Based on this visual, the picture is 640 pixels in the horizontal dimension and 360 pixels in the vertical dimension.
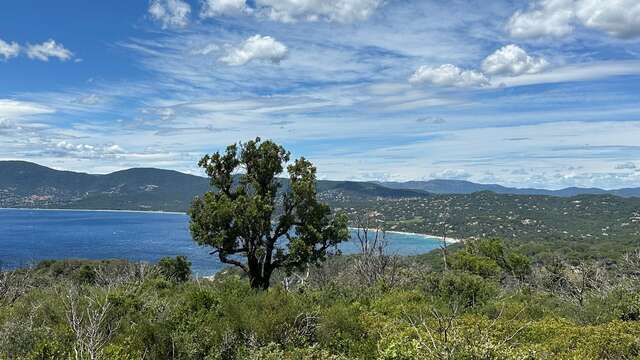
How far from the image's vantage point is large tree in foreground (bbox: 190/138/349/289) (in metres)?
27.0

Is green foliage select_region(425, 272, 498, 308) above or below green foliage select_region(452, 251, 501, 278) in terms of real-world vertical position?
above

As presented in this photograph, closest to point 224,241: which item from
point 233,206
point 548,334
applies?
point 233,206

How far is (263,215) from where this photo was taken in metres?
26.6

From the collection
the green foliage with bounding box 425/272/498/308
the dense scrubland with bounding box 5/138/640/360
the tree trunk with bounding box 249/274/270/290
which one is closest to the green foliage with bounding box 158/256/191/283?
the dense scrubland with bounding box 5/138/640/360

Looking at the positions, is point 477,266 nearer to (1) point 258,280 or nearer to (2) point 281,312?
(1) point 258,280

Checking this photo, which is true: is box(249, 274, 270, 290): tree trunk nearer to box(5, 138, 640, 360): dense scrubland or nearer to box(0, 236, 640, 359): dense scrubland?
box(5, 138, 640, 360): dense scrubland

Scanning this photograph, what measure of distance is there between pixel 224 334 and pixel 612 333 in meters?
12.5

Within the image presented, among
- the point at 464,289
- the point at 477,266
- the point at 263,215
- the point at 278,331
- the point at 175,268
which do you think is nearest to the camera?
the point at 278,331

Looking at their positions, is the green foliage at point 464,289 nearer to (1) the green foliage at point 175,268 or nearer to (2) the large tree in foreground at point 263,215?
(2) the large tree in foreground at point 263,215

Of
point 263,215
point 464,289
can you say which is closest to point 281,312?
point 263,215

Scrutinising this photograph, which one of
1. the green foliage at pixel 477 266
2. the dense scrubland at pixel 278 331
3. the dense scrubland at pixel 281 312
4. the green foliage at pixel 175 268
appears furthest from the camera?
the green foliage at pixel 175 268

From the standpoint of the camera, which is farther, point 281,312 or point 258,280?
point 258,280

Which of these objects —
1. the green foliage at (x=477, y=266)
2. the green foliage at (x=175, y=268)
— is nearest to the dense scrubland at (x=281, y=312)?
the green foliage at (x=477, y=266)

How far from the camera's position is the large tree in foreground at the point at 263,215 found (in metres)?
27.0
